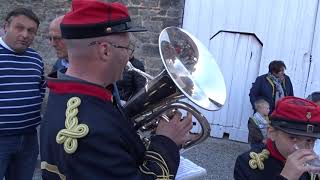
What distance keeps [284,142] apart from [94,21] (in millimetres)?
1167

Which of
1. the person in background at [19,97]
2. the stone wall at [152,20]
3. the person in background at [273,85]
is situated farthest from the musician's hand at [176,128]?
the stone wall at [152,20]

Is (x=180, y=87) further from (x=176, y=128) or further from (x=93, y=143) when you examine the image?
(x=93, y=143)

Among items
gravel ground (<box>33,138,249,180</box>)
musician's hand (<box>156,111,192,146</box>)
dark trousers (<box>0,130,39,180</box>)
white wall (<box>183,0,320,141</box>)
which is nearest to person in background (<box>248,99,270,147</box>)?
gravel ground (<box>33,138,249,180</box>)

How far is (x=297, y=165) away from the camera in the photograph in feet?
7.13

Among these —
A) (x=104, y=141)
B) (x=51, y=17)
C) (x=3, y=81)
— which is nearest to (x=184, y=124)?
(x=104, y=141)

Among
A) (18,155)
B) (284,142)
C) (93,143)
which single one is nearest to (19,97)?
(18,155)

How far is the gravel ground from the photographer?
6055 mm

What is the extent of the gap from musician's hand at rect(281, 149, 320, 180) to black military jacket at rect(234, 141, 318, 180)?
21 centimetres

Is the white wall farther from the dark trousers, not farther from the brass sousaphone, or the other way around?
the brass sousaphone

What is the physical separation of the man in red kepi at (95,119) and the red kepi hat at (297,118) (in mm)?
671

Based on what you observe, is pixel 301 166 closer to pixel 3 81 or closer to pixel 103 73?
pixel 103 73

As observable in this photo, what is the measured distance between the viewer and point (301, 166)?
217cm

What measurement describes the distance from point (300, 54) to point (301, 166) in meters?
5.52

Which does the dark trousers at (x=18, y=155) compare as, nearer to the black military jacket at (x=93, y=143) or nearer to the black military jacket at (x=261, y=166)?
the black military jacket at (x=93, y=143)
